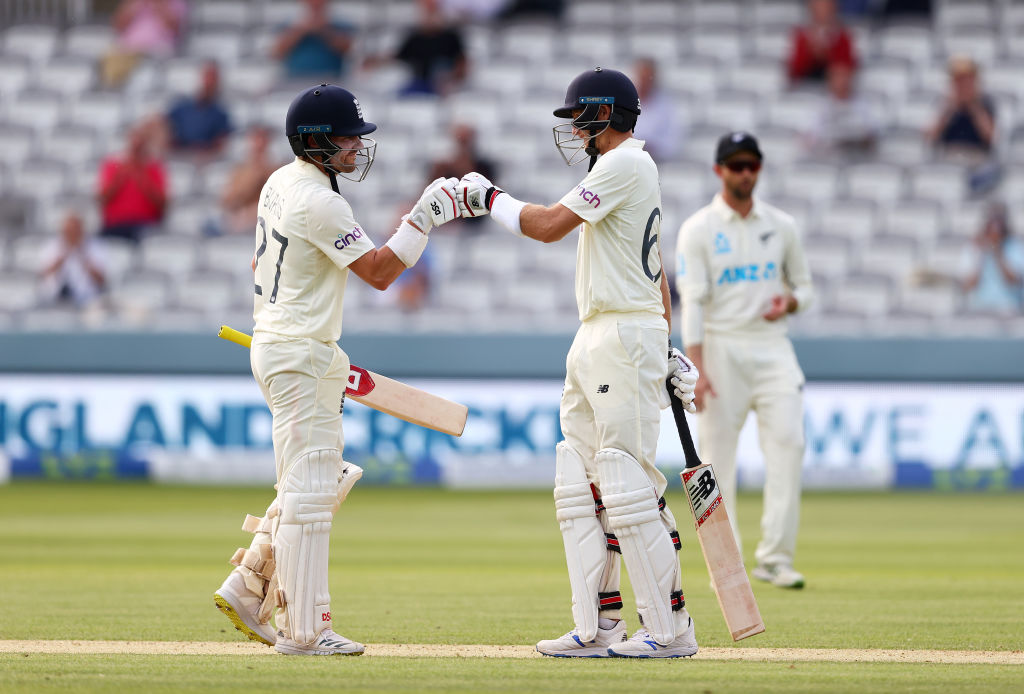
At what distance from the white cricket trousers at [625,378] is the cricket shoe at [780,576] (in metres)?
2.32

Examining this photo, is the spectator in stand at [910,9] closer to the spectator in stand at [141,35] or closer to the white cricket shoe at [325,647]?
the spectator in stand at [141,35]

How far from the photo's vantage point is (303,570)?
544 centimetres

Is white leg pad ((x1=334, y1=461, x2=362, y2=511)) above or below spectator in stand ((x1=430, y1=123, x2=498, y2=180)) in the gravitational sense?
below

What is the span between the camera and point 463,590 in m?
7.54

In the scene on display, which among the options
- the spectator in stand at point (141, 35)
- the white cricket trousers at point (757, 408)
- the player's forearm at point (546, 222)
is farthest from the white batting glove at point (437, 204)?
the spectator in stand at point (141, 35)

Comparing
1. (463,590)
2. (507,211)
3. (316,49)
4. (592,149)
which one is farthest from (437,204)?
(316,49)

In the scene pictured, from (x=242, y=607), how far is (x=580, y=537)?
1249 mm

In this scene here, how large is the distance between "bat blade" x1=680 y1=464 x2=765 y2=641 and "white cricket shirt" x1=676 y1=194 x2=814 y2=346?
2296 millimetres

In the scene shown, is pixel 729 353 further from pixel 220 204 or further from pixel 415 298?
pixel 220 204

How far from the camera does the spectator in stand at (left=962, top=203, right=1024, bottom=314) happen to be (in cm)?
1351

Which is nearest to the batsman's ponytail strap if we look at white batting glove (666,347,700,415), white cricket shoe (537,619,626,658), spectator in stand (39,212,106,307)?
white batting glove (666,347,700,415)

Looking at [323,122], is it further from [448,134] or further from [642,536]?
[448,134]

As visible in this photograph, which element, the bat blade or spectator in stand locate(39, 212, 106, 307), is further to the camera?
spectator in stand locate(39, 212, 106, 307)

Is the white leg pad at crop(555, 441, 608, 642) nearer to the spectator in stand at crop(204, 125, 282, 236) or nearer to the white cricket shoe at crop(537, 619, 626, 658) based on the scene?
the white cricket shoe at crop(537, 619, 626, 658)
